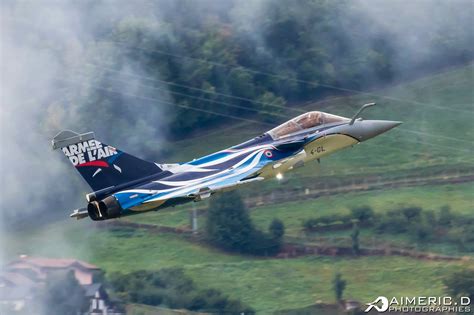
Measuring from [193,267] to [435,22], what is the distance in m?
27.5

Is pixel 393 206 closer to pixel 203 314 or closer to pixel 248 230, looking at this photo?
pixel 248 230

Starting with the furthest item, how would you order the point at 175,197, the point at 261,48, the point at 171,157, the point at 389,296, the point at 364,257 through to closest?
the point at 261,48 < the point at 171,157 < the point at 364,257 < the point at 389,296 < the point at 175,197

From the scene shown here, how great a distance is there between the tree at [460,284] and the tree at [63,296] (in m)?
18.3

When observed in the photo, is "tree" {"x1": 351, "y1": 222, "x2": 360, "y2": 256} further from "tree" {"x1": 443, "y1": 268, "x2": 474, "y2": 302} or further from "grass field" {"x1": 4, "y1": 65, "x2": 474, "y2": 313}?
"tree" {"x1": 443, "y1": 268, "x2": 474, "y2": 302}

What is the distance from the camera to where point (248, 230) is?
73312mm

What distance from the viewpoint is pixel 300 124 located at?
48375 millimetres

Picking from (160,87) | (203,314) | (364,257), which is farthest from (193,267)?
(160,87)

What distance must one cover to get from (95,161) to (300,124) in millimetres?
7940

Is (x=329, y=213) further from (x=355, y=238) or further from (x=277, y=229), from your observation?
(x=277, y=229)

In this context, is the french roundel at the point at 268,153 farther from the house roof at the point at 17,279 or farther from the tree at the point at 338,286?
the house roof at the point at 17,279

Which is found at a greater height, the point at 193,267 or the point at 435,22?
the point at 435,22

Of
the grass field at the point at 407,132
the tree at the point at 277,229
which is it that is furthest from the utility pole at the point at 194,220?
the tree at the point at 277,229

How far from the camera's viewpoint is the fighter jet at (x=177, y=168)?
1745 inches

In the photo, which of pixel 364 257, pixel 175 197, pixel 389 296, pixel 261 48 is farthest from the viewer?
pixel 261 48
